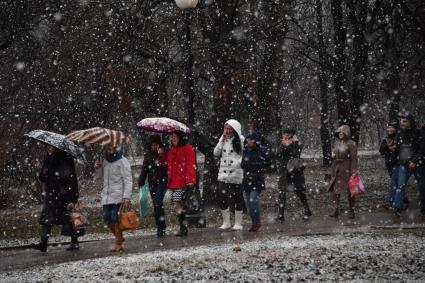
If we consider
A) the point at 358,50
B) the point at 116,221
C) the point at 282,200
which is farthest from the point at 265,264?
the point at 358,50

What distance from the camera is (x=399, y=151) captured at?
1448 cm

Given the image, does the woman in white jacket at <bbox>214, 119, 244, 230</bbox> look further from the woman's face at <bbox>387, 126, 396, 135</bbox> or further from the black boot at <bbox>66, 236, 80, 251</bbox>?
the woman's face at <bbox>387, 126, 396, 135</bbox>

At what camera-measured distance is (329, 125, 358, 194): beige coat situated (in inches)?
552

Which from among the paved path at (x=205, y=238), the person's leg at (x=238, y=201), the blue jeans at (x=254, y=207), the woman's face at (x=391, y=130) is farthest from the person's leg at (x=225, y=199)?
the woman's face at (x=391, y=130)

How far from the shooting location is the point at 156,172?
12492 millimetres

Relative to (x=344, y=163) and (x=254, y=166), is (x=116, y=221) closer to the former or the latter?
(x=254, y=166)

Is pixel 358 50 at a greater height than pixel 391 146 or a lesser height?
greater

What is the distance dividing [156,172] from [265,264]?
13.0 ft

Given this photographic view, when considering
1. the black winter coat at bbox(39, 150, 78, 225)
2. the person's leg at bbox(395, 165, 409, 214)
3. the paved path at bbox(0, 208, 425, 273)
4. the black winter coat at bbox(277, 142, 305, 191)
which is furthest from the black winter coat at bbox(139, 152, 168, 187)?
the person's leg at bbox(395, 165, 409, 214)

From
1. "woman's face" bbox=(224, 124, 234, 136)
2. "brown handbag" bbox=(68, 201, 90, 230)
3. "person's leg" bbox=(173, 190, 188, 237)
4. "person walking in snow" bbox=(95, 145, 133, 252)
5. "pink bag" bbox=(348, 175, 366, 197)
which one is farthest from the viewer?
"pink bag" bbox=(348, 175, 366, 197)

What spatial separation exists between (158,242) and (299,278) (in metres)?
4.30

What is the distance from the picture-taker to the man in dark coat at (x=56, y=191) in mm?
11508

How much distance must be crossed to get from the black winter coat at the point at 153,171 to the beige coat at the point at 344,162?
3.52 m

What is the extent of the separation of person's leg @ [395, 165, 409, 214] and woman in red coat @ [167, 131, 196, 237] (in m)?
4.41
